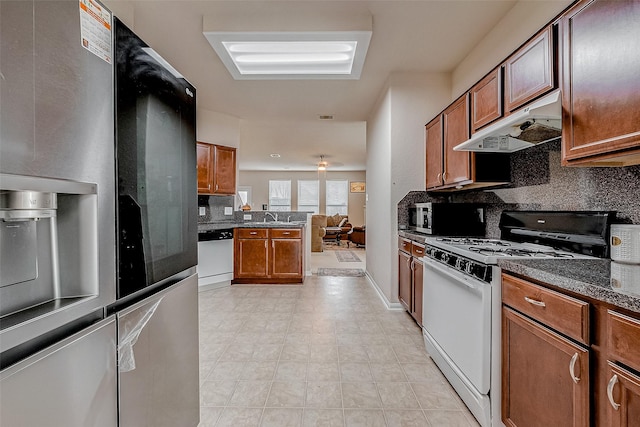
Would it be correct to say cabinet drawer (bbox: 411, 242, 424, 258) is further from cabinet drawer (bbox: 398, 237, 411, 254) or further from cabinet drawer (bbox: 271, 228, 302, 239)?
cabinet drawer (bbox: 271, 228, 302, 239)

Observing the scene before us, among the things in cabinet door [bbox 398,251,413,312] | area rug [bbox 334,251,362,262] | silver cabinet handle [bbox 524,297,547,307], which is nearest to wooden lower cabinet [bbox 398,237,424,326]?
cabinet door [bbox 398,251,413,312]

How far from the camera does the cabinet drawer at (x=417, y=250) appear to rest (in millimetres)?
2498

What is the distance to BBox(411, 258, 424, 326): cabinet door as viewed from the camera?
2523 mm

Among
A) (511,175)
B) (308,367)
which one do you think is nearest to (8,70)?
(308,367)

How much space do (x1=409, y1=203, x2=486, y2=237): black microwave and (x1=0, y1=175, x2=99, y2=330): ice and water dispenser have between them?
98.5 inches

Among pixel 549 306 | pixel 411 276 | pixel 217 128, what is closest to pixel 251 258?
pixel 217 128

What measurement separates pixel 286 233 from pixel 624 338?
385cm

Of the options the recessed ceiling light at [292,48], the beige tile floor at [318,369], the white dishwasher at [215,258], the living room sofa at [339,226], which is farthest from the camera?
the living room sofa at [339,226]

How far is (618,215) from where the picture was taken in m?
1.43

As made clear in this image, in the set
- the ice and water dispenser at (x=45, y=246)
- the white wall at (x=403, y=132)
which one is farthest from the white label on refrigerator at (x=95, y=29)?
the white wall at (x=403, y=132)

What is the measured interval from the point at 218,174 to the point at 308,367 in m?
3.19

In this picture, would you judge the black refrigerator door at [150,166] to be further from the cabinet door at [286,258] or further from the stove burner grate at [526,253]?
the cabinet door at [286,258]

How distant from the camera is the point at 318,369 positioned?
2.08m

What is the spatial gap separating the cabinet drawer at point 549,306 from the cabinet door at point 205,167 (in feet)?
12.7
